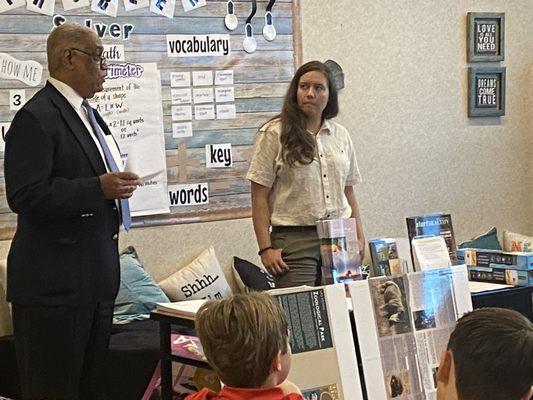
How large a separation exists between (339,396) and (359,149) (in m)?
2.67

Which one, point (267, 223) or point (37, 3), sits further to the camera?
point (37, 3)

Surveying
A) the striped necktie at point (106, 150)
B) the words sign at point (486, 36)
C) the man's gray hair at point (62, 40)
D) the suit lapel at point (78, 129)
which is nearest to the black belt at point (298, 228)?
the striped necktie at point (106, 150)

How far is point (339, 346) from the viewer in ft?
8.23

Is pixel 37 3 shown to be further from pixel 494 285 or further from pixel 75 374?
pixel 494 285

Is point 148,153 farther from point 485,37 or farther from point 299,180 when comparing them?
point 485,37

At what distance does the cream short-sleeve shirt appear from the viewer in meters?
3.14

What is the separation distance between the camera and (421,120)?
5211 millimetres

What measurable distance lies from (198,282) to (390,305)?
1825 millimetres

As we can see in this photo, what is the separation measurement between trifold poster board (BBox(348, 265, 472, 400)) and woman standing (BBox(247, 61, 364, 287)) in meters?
0.38

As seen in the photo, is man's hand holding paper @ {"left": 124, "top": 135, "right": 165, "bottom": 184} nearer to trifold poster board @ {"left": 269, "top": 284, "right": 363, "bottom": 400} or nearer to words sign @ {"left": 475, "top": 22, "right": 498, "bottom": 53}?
trifold poster board @ {"left": 269, "top": 284, "right": 363, "bottom": 400}

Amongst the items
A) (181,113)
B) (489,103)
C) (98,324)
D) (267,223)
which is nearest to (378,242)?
(267,223)

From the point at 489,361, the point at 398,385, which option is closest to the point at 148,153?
the point at 398,385

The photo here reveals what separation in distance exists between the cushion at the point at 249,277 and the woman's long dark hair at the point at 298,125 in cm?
143

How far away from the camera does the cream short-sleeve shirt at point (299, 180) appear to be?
3.14m
